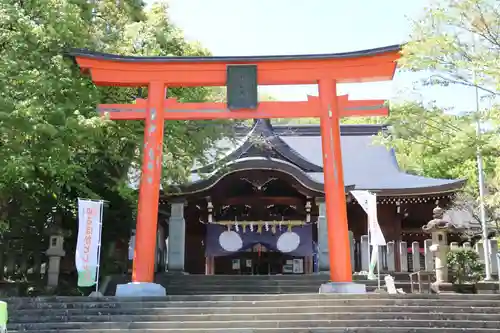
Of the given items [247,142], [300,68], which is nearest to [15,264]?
[247,142]

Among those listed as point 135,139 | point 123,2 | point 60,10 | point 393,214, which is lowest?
point 393,214

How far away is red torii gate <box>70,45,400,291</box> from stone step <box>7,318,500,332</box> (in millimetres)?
3323

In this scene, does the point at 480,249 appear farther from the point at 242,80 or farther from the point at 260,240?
the point at 242,80

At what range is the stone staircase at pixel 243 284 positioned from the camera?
14344mm

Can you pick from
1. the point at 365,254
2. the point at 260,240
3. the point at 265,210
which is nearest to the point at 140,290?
the point at 260,240

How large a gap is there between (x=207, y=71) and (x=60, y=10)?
11.2 feet

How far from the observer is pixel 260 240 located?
17609 millimetres

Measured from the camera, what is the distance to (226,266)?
19016 mm

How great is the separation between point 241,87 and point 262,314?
5264 millimetres

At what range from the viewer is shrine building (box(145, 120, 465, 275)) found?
54.5ft

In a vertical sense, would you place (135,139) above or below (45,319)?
above

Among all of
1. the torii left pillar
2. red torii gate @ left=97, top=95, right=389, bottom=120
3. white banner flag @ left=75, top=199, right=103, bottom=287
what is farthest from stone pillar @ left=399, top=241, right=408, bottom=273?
white banner flag @ left=75, top=199, right=103, bottom=287

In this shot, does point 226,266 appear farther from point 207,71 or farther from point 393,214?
point 207,71

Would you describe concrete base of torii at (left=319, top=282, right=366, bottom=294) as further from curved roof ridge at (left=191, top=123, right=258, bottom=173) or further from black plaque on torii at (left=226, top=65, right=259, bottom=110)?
curved roof ridge at (left=191, top=123, right=258, bottom=173)
